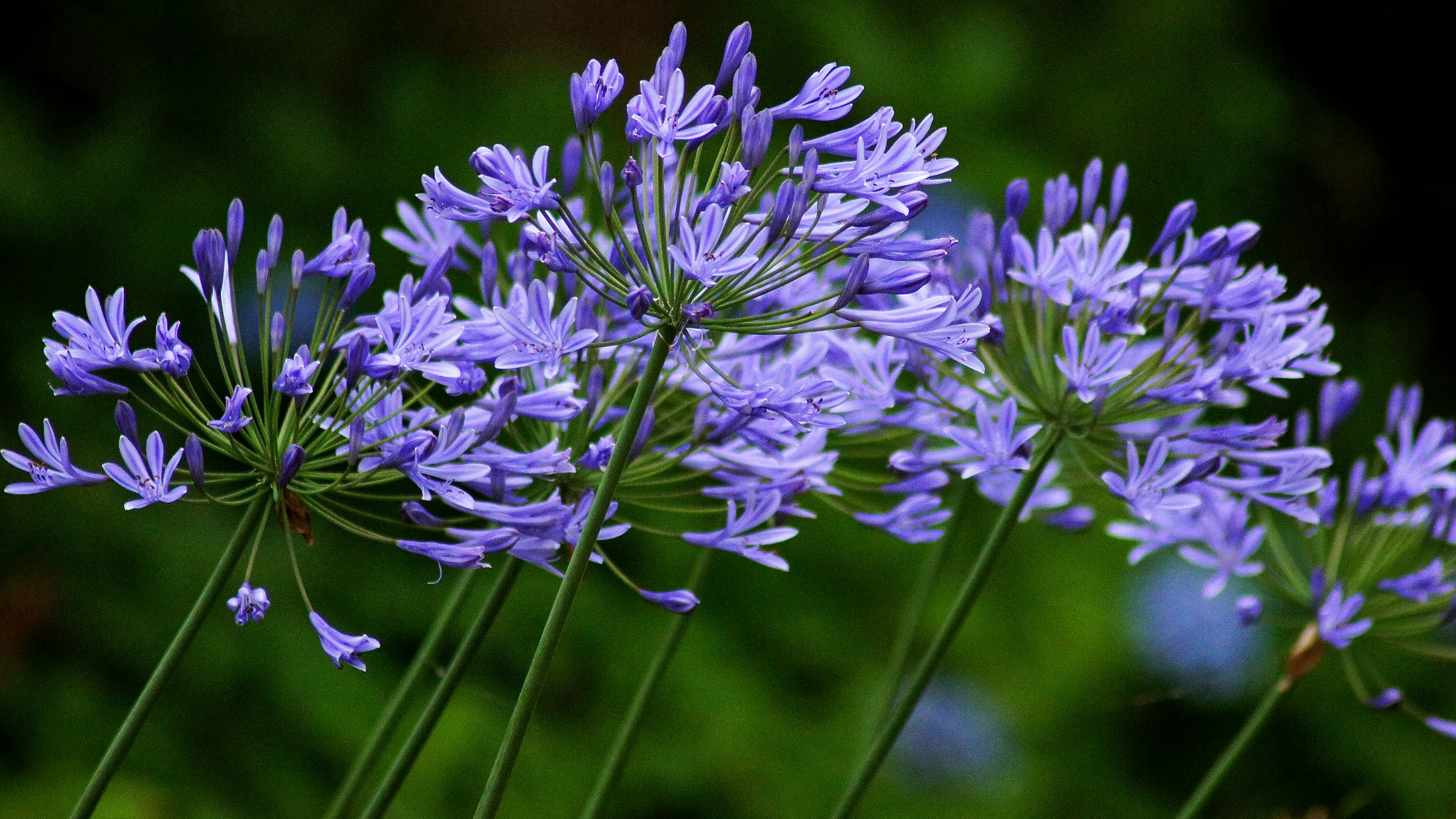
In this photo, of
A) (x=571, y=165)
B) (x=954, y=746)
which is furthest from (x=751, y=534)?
(x=954, y=746)

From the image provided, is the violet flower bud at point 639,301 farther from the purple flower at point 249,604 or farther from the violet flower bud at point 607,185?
the purple flower at point 249,604

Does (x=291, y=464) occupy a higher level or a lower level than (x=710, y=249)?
lower

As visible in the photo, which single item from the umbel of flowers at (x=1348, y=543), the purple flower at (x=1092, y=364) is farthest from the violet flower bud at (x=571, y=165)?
the umbel of flowers at (x=1348, y=543)

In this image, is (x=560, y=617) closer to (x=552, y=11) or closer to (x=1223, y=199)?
(x=1223, y=199)

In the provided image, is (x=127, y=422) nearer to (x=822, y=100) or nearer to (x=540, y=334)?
(x=540, y=334)

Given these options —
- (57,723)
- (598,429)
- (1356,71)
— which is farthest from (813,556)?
(1356,71)
